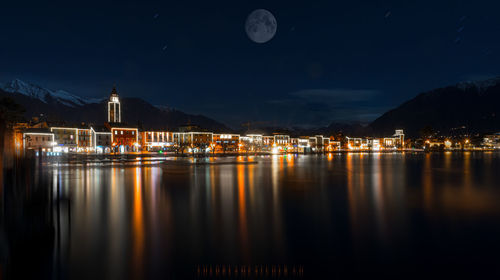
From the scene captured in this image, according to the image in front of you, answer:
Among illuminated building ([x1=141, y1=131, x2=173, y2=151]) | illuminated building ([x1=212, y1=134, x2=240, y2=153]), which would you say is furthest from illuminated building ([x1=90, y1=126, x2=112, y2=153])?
illuminated building ([x1=212, y1=134, x2=240, y2=153])

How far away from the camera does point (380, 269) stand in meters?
8.89

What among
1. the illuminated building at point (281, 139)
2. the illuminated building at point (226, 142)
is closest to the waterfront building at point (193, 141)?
the illuminated building at point (226, 142)

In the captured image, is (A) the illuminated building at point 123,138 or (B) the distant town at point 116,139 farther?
(A) the illuminated building at point 123,138

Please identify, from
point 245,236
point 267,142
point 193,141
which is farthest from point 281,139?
point 245,236

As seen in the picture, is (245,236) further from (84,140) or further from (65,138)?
(84,140)

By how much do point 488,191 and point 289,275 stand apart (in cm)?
2391

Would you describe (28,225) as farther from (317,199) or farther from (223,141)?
(223,141)

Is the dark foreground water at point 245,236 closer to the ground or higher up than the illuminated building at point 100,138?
closer to the ground

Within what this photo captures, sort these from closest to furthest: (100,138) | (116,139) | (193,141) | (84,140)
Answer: (84,140), (100,138), (116,139), (193,141)

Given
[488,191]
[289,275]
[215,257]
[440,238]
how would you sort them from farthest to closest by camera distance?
[488,191]
[440,238]
[215,257]
[289,275]

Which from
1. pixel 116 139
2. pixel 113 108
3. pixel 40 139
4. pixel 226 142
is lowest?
pixel 226 142

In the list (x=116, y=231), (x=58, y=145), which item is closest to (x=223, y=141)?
(x=58, y=145)

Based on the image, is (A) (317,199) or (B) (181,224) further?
(A) (317,199)

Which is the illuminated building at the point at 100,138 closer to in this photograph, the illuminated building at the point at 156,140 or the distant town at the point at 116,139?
the distant town at the point at 116,139
